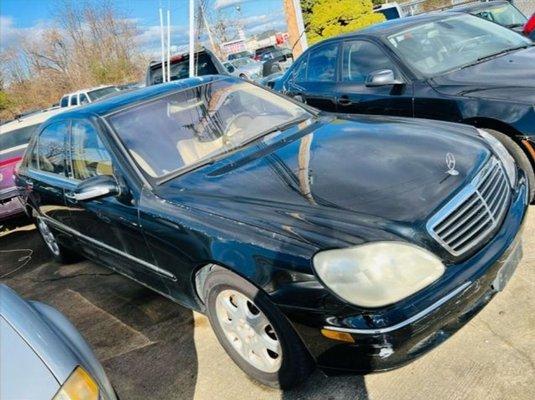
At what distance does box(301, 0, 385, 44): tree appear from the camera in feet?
49.9

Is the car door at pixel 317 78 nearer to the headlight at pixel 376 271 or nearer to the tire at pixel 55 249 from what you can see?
the tire at pixel 55 249

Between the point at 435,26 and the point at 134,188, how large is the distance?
11.6 ft

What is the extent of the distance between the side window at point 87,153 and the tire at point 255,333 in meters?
1.18

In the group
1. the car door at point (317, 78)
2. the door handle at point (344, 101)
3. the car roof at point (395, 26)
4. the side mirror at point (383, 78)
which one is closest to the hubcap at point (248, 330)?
the side mirror at point (383, 78)

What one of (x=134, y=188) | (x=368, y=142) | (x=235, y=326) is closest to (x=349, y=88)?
(x=368, y=142)

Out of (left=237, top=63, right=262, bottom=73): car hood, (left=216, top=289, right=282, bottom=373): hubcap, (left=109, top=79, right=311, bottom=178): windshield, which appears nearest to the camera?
(left=216, top=289, right=282, bottom=373): hubcap

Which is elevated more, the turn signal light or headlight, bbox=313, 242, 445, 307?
headlight, bbox=313, 242, 445, 307

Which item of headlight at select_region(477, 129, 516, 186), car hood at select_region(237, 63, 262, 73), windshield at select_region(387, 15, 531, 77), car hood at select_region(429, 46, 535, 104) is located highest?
windshield at select_region(387, 15, 531, 77)

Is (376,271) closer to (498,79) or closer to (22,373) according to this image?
(22,373)

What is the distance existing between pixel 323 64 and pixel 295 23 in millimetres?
7667

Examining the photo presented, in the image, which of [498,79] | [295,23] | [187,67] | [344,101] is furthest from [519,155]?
[295,23]

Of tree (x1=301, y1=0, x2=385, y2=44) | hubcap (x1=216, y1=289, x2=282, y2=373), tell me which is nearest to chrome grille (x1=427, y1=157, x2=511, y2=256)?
hubcap (x1=216, y1=289, x2=282, y2=373)

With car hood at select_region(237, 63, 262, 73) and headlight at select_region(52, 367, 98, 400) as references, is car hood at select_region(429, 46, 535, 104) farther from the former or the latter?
car hood at select_region(237, 63, 262, 73)

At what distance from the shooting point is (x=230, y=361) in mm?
2883
